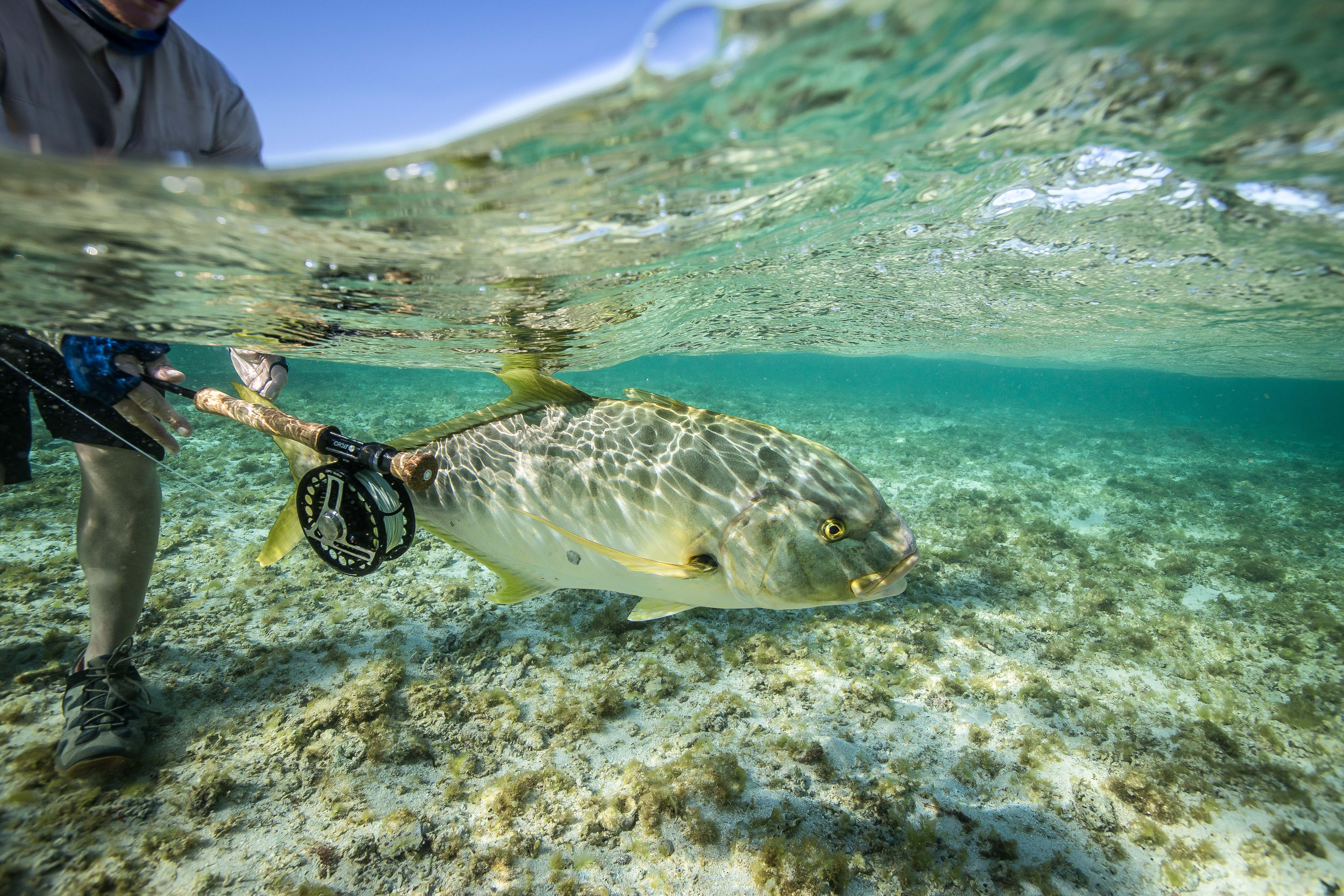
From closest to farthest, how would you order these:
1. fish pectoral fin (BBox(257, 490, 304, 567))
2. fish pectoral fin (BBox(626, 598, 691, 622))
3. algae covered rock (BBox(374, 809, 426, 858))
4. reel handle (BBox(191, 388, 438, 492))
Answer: algae covered rock (BBox(374, 809, 426, 858)) → reel handle (BBox(191, 388, 438, 492)) → fish pectoral fin (BBox(626, 598, 691, 622)) → fish pectoral fin (BBox(257, 490, 304, 567))

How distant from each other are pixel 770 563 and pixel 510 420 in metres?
2.04

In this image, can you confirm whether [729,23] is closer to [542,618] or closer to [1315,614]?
[542,618]

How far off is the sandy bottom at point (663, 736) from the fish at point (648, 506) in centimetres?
125

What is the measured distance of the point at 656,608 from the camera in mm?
3062

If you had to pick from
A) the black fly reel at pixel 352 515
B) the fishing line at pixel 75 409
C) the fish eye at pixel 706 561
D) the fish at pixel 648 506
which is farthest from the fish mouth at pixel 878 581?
the fishing line at pixel 75 409

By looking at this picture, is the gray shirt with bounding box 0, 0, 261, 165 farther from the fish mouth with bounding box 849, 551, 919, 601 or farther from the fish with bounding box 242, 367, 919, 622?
the fish mouth with bounding box 849, 551, 919, 601

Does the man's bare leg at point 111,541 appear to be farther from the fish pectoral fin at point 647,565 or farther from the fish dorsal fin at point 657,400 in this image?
the fish dorsal fin at point 657,400

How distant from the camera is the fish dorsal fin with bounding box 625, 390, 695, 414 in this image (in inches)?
131

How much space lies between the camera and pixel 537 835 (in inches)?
111

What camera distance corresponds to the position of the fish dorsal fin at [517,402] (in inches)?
133

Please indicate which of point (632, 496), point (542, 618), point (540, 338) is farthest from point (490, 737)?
point (540, 338)

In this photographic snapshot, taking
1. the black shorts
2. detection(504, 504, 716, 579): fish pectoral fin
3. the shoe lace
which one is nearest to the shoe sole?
the shoe lace

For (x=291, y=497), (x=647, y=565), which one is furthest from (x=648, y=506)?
(x=291, y=497)

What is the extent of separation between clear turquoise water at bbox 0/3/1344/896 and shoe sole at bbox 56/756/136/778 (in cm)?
9
